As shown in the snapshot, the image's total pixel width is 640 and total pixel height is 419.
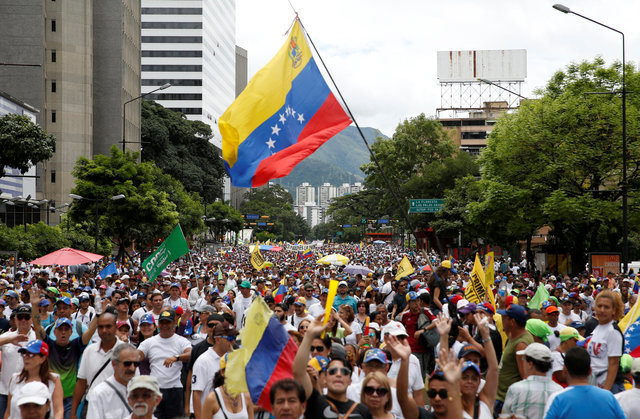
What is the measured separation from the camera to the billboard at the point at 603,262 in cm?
2669

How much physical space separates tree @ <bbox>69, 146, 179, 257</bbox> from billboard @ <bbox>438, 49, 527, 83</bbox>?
6698 centimetres

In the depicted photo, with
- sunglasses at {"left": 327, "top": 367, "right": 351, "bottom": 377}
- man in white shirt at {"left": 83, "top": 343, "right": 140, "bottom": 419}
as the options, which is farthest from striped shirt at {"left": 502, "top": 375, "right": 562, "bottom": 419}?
man in white shirt at {"left": 83, "top": 343, "right": 140, "bottom": 419}

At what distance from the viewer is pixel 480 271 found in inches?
523

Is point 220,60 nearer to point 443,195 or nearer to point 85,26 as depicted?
point 85,26

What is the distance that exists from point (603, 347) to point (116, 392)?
4556 mm

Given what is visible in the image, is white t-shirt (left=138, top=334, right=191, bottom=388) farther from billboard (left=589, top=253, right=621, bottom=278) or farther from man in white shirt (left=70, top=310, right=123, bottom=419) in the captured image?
billboard (left=589, top=253, right=621, bottom=278)

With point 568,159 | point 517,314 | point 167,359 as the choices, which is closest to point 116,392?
point 167,359

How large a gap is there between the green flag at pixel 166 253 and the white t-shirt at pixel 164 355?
814 cm

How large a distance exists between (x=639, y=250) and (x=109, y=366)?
42.6 meters

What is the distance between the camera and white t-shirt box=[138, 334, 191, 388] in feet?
25.2

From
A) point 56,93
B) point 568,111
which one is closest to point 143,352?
point 568,111

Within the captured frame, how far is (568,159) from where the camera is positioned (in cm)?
3228

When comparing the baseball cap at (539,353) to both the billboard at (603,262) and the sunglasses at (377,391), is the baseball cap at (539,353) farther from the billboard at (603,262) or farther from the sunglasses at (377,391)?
the billboard at (603,262)

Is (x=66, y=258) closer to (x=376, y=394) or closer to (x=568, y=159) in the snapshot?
(x=376, y=394)
